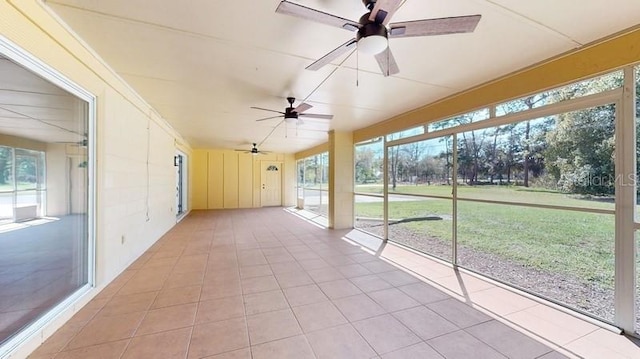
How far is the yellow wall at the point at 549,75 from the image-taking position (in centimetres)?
218

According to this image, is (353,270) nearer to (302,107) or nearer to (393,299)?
(393,299)

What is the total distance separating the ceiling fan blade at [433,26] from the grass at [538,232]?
Result: 2.23 metres

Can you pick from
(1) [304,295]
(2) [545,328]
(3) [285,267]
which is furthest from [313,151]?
(2) [545,328]

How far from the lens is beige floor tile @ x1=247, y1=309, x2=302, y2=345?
6.81ft

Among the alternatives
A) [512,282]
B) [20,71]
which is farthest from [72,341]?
[512,282]

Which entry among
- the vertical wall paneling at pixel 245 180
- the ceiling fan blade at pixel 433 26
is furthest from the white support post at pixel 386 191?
the vertical wall paneling at pixel 245 180

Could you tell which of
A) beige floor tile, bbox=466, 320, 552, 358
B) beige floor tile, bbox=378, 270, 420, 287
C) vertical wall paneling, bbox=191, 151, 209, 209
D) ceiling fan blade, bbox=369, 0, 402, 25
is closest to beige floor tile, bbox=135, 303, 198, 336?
beige floor tile, bbox=378, 270, 420, 287

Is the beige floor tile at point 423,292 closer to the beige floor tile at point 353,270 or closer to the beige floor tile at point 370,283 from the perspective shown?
the beige floor tile at point 370,283

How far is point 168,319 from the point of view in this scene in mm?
2318

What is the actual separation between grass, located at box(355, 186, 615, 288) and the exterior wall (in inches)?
185

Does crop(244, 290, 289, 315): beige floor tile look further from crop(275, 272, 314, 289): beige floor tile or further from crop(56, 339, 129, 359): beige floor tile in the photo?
crop(56, 339, 129, 359): beige floor tile

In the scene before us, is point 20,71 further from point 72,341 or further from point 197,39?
point 72,341

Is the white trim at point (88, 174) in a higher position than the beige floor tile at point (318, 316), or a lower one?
higher

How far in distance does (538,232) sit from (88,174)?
5182 mm
